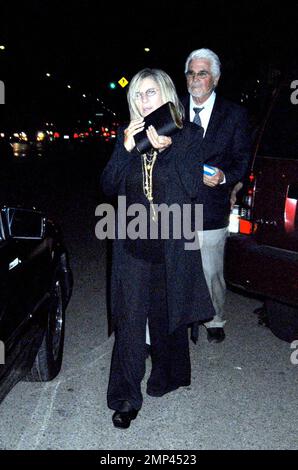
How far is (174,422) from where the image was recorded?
3244 millimetres

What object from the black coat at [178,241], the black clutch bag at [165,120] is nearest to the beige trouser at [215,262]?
the black coat at [178,241]

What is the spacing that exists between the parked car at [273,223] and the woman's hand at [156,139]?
1.23 meters

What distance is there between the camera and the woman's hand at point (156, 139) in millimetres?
2672

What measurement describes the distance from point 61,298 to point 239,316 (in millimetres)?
1742

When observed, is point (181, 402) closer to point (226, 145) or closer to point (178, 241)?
point (178, 241)

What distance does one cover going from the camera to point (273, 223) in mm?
3805

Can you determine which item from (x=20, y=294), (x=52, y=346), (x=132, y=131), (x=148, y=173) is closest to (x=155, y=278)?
(x=148, y=173)

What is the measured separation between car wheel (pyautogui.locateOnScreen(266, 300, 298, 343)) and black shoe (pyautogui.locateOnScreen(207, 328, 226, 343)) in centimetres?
39

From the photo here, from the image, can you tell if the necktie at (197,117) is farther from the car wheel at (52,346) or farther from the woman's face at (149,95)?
the car wheel at (52,346)

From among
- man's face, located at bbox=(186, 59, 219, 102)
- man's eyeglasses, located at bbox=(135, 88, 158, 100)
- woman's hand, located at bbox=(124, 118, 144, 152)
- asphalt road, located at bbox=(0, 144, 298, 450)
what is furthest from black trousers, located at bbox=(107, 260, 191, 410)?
man's face, located at bbox=(186, 59, 219, 102)

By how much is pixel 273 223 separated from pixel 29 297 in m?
1.70
